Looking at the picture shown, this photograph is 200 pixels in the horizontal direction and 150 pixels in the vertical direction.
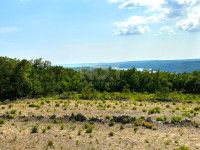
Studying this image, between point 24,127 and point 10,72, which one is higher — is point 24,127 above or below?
below

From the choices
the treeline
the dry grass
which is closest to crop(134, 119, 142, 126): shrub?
the dry grass

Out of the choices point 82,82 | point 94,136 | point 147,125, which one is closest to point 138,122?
point 147,125

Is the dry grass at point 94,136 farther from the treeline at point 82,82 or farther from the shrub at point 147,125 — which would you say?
the treeline at point 82,82

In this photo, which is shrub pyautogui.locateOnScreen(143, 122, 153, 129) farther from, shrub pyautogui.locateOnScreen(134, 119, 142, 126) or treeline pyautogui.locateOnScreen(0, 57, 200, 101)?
treeline pyautogui.locateOnScreen(0, 57, 200, 101)

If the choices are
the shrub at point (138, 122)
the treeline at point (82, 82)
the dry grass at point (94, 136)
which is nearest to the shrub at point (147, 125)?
the dry grass at point (94, 136)

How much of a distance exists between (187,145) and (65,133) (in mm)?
10377

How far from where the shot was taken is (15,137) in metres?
17.6

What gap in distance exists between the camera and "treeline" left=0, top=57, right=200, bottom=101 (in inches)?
1692

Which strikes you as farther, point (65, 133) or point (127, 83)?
point (127, 83)

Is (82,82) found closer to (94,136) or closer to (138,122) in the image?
(138,122)

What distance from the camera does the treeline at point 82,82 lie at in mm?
42969

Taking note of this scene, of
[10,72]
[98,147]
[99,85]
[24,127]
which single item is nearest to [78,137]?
[98,147]

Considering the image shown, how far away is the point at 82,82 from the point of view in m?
61.2

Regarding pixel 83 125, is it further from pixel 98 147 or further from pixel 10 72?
pixel 10 72
